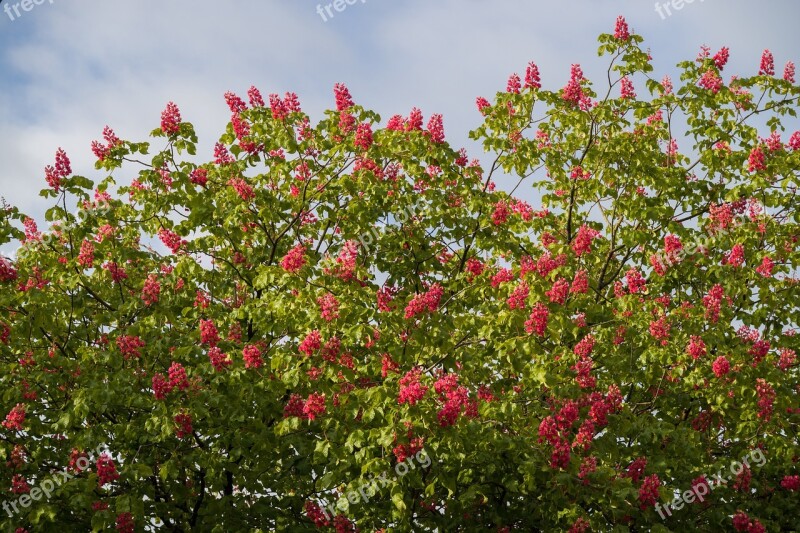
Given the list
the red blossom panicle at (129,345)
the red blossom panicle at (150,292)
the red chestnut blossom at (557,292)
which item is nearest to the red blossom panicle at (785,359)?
the red chestnut blossom at (557,292)

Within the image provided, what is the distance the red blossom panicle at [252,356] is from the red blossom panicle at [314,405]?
850 millimetres

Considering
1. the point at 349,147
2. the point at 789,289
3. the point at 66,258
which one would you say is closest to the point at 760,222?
the point at 789,289

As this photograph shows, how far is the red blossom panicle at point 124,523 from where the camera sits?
33.1ft

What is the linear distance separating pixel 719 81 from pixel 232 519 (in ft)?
37.4

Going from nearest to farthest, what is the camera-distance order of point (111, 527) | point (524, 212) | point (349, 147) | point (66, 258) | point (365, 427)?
1. point (111, 527)
2. point (365, 427)
3. point (66, 258)
4. point (349, 147)
5. point (524, 212)

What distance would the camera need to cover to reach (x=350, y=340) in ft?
34.1

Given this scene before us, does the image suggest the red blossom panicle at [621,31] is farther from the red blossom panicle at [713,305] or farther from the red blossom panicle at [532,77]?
the red blossom panicle at [713,305]

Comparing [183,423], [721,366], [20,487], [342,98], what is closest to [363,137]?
[342,98]

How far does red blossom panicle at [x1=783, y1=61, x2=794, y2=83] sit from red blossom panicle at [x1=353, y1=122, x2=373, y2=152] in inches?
312

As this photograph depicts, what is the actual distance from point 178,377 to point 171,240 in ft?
12.3

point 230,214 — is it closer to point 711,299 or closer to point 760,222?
point 711,299

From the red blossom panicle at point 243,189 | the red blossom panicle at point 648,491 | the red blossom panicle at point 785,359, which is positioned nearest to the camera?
the red blossom panicle at point 648,491

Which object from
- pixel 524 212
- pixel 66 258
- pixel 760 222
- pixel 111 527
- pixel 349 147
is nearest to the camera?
pixel 111 527

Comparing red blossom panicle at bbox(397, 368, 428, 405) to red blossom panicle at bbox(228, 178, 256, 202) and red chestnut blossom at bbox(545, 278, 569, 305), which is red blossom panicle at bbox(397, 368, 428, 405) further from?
red blossom panicle at bbox(228, 178, 256, 202)
